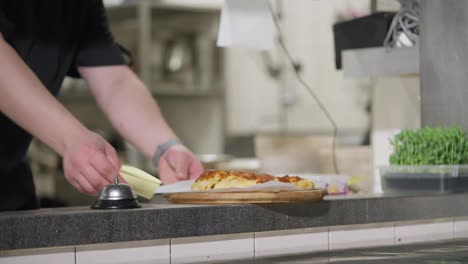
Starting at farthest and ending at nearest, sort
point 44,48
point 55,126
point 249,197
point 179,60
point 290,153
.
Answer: point 179,60 < point 290,153 < point 44,48 < point 55,126 < point 249,197

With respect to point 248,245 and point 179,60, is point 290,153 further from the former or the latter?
point 179,60

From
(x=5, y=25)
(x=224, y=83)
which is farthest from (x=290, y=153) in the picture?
(x=224, y=83)

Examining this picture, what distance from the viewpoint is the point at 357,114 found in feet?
18.3

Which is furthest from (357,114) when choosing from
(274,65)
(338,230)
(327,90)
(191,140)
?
(338,230)

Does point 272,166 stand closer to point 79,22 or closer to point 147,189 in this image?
point 79,22

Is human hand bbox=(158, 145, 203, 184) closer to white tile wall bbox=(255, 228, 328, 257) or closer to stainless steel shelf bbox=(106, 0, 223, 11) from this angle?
white tile wall bbox=(255, 228, 328, 257)

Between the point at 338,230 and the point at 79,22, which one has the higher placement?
the point at 79,22

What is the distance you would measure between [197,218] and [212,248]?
76 millimetres

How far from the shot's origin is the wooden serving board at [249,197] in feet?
5.47

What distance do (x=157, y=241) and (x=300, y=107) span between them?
13.5 ft

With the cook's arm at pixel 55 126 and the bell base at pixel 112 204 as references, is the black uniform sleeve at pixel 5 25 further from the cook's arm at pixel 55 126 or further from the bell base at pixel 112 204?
the bell base at pixel 112 204

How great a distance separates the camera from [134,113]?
226cm

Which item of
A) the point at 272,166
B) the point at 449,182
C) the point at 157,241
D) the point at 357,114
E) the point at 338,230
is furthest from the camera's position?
the point at 357,114

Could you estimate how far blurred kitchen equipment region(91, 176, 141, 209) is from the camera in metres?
1.54
